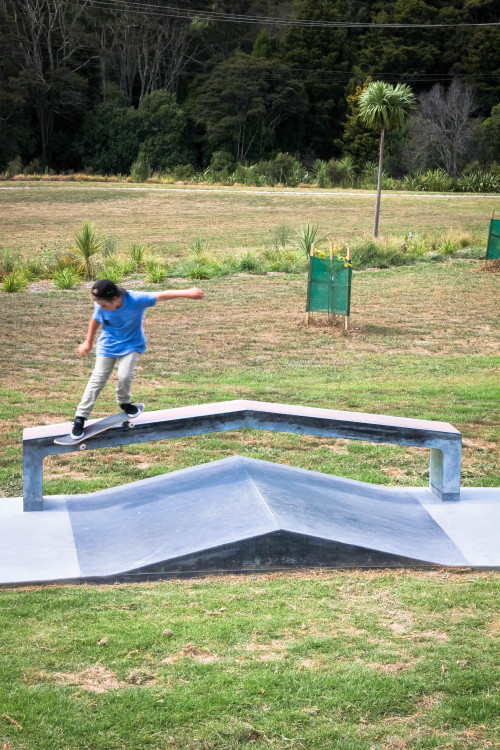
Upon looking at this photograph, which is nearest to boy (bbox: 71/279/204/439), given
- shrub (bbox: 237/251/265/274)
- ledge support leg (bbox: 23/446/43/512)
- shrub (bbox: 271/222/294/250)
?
ledge support leg (bbox: 23/446/43/512)

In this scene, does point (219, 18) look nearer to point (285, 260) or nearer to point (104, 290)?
point (285, 260)

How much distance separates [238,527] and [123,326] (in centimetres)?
174

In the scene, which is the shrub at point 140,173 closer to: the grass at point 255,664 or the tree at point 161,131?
the tree at point 161,131

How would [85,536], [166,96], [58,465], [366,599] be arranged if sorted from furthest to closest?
[166,96]
[58,465]
[85,536]
[366,599]

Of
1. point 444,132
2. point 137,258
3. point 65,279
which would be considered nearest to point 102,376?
point 65,279

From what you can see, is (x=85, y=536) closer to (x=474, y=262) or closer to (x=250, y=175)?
(x=474, y=262)

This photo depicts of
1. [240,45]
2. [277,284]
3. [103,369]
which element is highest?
[240,45]

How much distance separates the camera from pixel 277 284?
2088 centimetres

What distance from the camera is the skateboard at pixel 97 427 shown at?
6.38 m

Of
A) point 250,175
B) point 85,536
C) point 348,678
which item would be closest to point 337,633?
point 348,678

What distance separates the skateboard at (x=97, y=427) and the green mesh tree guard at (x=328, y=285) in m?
9.68

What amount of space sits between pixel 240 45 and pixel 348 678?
6961 cm

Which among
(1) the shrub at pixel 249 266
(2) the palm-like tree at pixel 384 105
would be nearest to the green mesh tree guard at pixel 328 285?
(1) the shrub at pixel 249 266

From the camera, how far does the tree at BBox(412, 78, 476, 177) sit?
179ft
